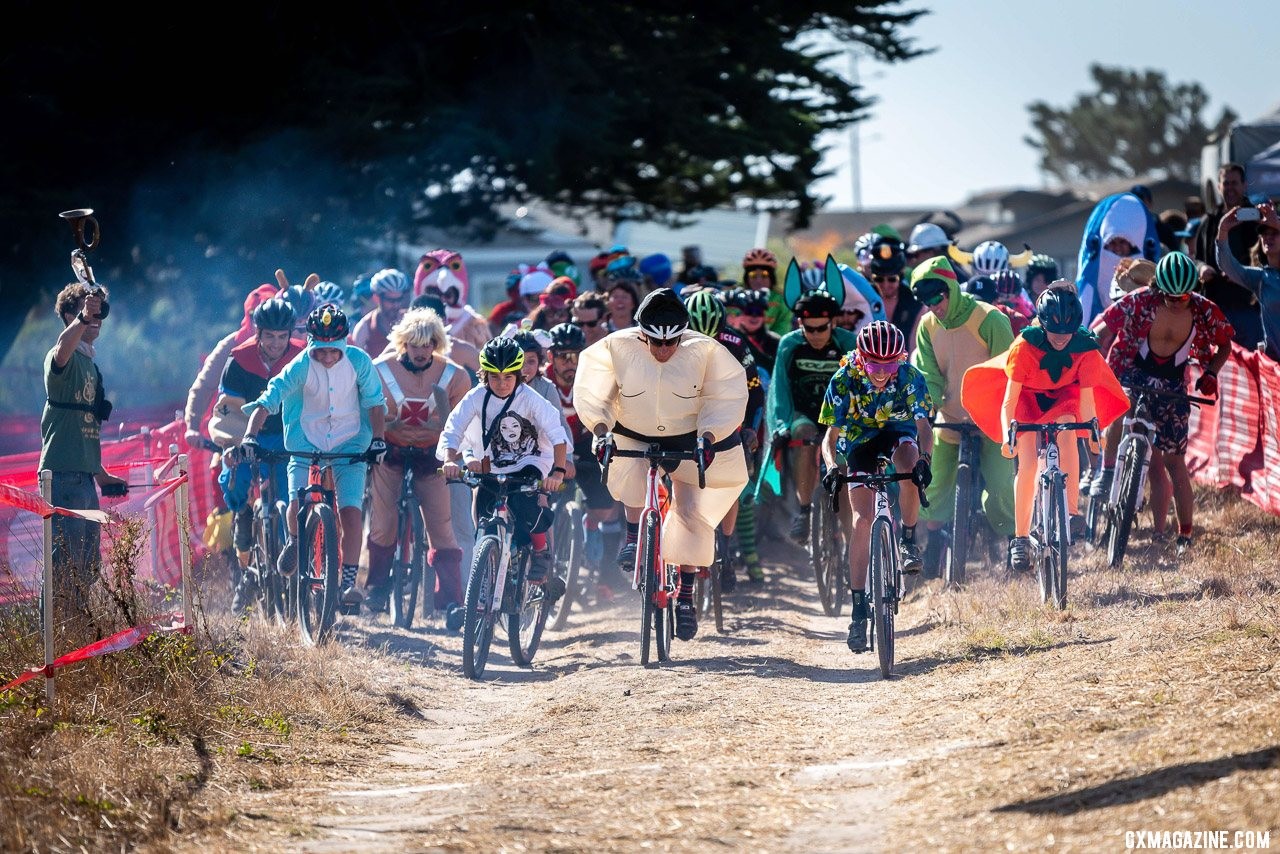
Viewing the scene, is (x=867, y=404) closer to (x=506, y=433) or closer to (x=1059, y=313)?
(x=1059, y=313)

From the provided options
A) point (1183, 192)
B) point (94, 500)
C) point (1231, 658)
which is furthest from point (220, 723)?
point (1183, 192)

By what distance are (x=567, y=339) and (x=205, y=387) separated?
8.43ft

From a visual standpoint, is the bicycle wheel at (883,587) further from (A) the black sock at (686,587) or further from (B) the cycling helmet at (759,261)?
(B) the cycling helmet at (759,261)

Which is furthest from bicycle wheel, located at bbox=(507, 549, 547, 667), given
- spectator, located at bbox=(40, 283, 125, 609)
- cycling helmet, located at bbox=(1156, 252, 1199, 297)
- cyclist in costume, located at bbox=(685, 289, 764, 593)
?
cycling helmet, located at bbox=(1156, 252, 1199, 297)

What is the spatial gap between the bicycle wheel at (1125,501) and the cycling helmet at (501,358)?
4220 millimetres

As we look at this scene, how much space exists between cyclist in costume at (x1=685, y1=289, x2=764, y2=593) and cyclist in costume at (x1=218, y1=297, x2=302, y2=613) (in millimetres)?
2744

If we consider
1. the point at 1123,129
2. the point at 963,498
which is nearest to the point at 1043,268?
the point at 963,498

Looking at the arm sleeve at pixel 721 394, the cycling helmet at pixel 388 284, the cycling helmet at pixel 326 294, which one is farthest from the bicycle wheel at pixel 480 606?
the cycling helmet at pixel 388 284

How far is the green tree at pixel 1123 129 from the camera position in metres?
76.6

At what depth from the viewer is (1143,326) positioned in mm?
12008

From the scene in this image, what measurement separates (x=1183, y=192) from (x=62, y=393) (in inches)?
2105

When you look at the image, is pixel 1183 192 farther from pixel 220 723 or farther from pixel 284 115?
pixel 220 723

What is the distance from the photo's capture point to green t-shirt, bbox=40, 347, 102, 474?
406 inches

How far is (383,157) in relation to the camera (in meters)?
20.8
